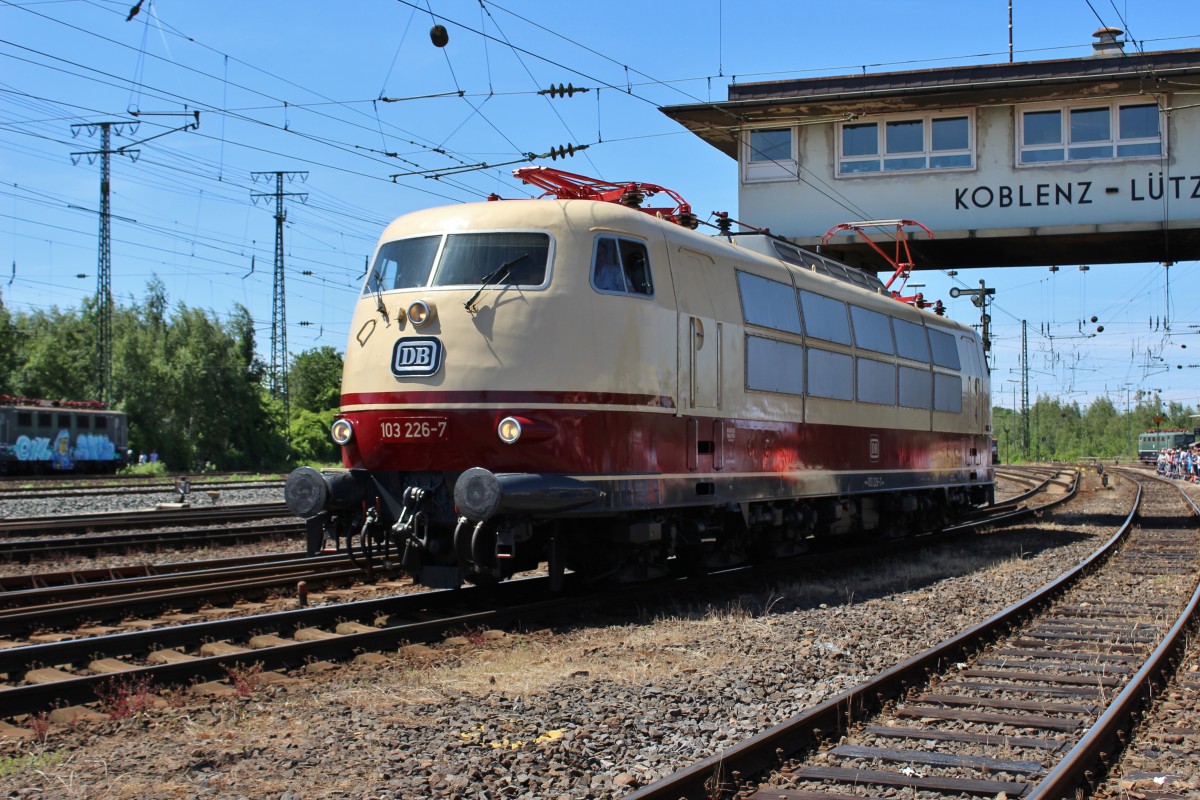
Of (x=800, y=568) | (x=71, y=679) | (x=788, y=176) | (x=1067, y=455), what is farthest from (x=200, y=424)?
(x=1067, y=455)

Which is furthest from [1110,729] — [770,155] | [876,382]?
[770,155]

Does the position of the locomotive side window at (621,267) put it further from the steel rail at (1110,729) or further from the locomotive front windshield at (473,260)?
the steel rail at (1110,729)

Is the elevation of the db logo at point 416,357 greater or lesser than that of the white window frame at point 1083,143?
lesser

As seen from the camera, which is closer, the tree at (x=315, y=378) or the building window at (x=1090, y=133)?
the building window at (x=1090, y=133)

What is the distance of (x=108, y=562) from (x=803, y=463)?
342 inches

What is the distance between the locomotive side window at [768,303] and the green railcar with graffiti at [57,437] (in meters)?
38.6

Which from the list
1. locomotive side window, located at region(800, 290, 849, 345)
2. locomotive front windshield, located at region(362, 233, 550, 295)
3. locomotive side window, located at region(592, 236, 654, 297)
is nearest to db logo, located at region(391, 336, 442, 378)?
locomotive front windshield, located at region(362, 233, 550, 295)

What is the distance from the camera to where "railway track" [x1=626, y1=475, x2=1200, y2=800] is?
5.17m

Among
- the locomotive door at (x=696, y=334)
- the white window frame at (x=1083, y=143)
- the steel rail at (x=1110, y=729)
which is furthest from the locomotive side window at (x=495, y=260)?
the white window frame at (x=1083, y=143)

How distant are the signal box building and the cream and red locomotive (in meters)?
10.8

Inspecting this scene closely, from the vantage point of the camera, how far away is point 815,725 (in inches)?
236

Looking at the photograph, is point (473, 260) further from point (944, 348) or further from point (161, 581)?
point (944, 348)

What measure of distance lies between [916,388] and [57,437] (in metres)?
38.7

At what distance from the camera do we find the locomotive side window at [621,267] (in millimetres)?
→ 9633
